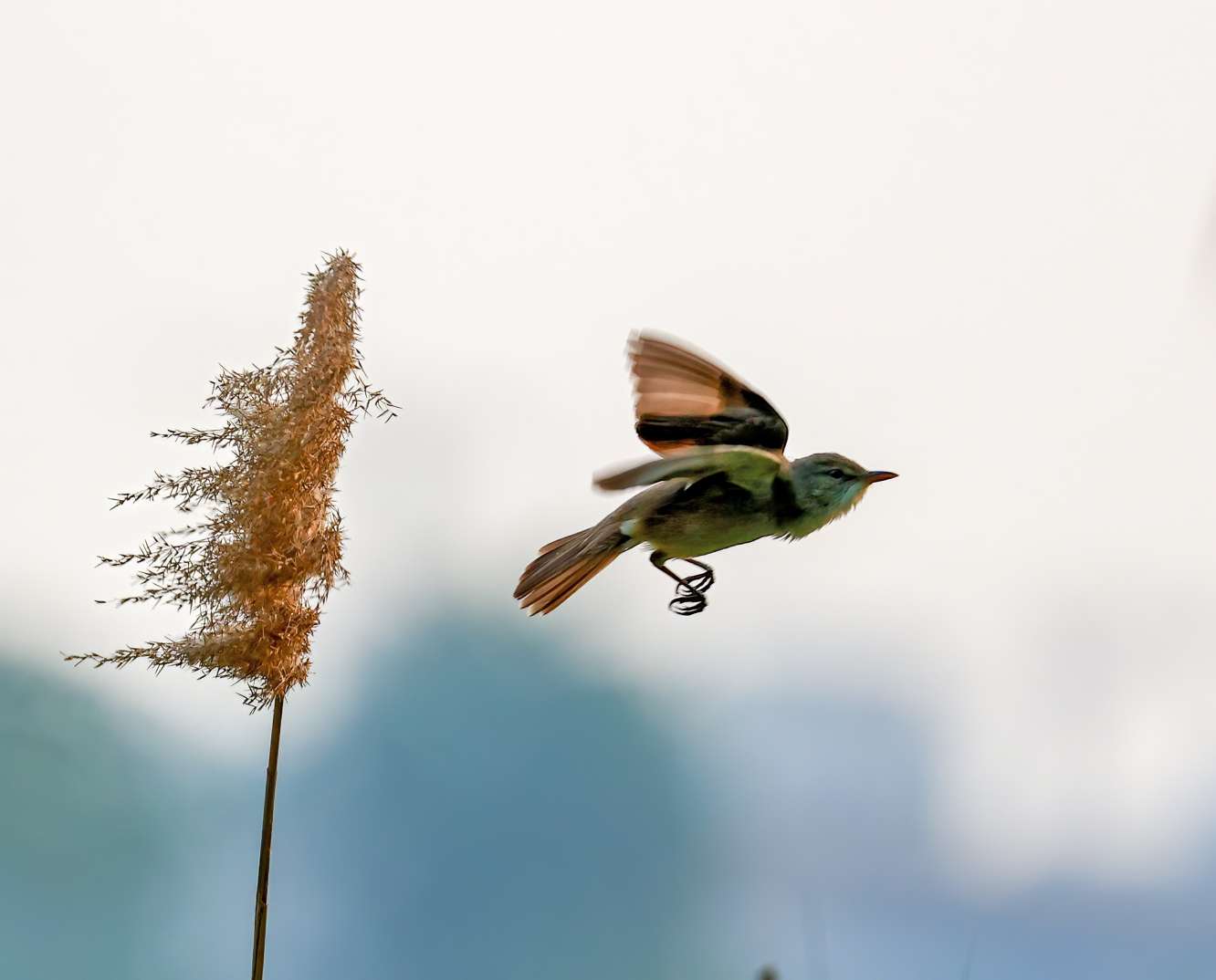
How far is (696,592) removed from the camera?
7.34 ft

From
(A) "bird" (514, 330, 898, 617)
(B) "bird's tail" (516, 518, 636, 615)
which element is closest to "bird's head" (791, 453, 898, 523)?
(A) "bird" (514, 330, 898, 617)

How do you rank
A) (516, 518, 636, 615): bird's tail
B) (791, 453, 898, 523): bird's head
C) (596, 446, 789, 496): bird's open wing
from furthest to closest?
(516, 518, 636, 615): bird's tail
(791, 453, 898, 523): bird's head
(596, 446, 789, 496): bird's open wing

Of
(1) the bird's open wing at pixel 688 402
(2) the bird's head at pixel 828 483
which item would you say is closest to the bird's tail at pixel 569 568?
(1) the bird's open wing at pixel 688 402

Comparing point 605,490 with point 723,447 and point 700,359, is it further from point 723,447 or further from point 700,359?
point 700,359

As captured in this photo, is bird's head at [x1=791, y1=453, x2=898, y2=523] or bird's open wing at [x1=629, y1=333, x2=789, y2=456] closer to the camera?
bird's head at [x1=791, y1=453, x2=898, y2=523]

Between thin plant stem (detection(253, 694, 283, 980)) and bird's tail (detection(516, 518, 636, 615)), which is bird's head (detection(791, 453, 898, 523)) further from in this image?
thin plant stem (detection(253, 694, 283, 980))

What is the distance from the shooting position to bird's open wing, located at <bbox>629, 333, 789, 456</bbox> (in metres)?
2.23

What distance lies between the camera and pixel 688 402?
2.29 metres

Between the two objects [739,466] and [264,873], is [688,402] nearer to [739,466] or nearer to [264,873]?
[739,466]

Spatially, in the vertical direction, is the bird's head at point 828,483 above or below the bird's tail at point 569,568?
above

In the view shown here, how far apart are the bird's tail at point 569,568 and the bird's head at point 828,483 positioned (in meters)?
0.32

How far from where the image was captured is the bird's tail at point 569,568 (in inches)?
87.1

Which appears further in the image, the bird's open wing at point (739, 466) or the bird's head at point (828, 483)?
the bird's head at point (828, 483)

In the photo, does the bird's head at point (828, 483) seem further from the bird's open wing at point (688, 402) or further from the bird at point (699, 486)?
the bird's open wing at point (688, 402)
